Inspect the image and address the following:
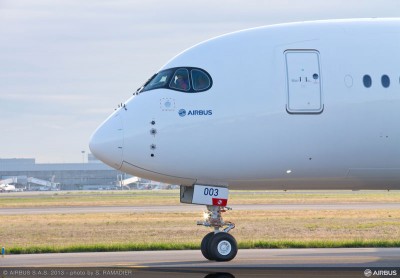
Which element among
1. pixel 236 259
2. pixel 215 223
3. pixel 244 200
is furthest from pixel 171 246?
pixel 244 200

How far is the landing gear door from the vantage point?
22.9 metres

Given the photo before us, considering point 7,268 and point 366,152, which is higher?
point 366,152

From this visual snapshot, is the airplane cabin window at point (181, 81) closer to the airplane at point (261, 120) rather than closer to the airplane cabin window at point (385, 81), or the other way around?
the airplane at point (261, 120)

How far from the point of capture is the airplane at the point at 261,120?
22688 millimetres

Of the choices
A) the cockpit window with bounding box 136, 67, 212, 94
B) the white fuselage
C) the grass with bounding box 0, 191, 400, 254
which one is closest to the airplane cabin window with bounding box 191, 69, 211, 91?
the cockpit window with bounding box 136, 67, 212, 94

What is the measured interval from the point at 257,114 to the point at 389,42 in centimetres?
405

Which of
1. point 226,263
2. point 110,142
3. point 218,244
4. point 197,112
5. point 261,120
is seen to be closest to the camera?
point 110,142

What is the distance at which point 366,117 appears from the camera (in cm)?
2314

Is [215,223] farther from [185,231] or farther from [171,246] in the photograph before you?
[185,231]

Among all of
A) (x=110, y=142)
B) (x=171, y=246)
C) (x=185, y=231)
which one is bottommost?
(x=171, y=246)

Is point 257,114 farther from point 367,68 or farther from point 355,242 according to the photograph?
point 355,242

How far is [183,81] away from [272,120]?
242 cm

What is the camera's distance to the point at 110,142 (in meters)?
22.4

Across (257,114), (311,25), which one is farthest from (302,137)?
(311,25)
